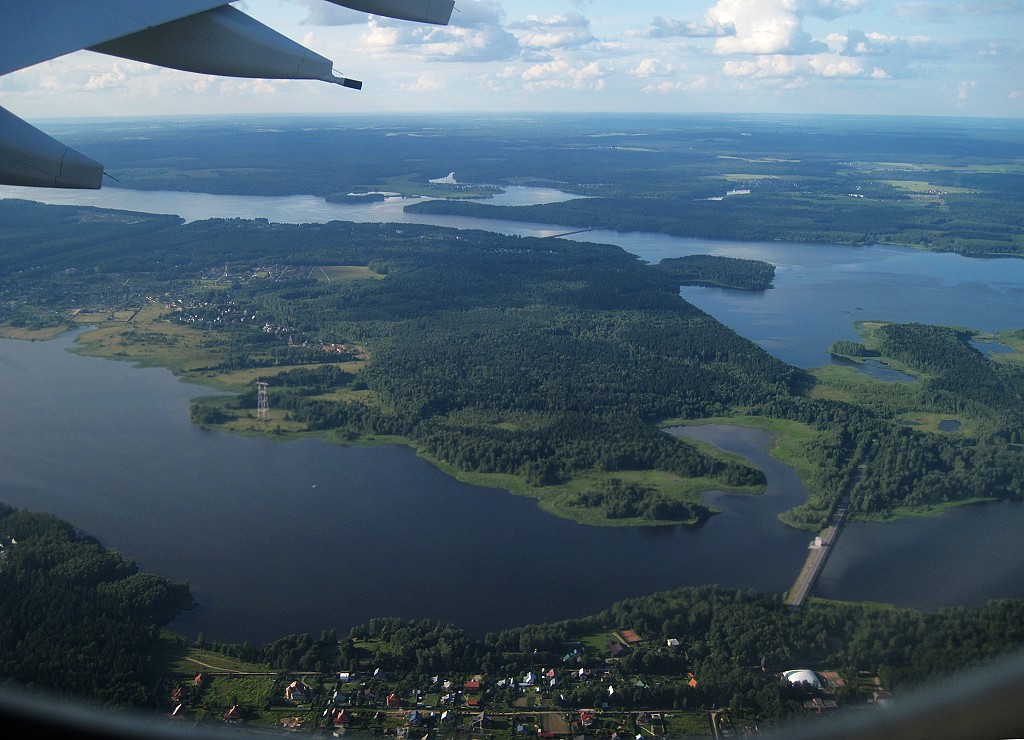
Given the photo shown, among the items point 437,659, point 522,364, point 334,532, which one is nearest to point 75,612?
point 437,659

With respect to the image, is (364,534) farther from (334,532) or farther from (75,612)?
(75,612)

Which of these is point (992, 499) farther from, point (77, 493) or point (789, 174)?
point (789, 174)

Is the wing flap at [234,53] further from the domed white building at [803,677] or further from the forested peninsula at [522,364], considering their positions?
the forested peninsula at [522,364]

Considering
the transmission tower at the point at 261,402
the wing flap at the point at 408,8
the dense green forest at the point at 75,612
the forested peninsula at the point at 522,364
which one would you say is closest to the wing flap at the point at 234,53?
the wing flap at the point at 408,8

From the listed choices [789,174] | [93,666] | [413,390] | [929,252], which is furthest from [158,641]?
[789,174]

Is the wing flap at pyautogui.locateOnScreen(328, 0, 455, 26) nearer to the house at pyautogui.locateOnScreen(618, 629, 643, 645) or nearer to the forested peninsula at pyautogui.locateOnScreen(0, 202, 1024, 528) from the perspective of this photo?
the house at pyautogui.locateOnScreen(618, 629, 643, 645)

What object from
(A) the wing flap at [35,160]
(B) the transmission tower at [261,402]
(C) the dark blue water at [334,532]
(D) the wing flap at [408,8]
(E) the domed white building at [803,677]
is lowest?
(C) the dark blue water at [334,532]

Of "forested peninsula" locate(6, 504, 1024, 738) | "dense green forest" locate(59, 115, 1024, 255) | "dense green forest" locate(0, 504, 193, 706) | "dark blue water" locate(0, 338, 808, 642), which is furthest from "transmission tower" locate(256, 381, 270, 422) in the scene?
"dense green forest" locate(59, 115, 1024, 255)
